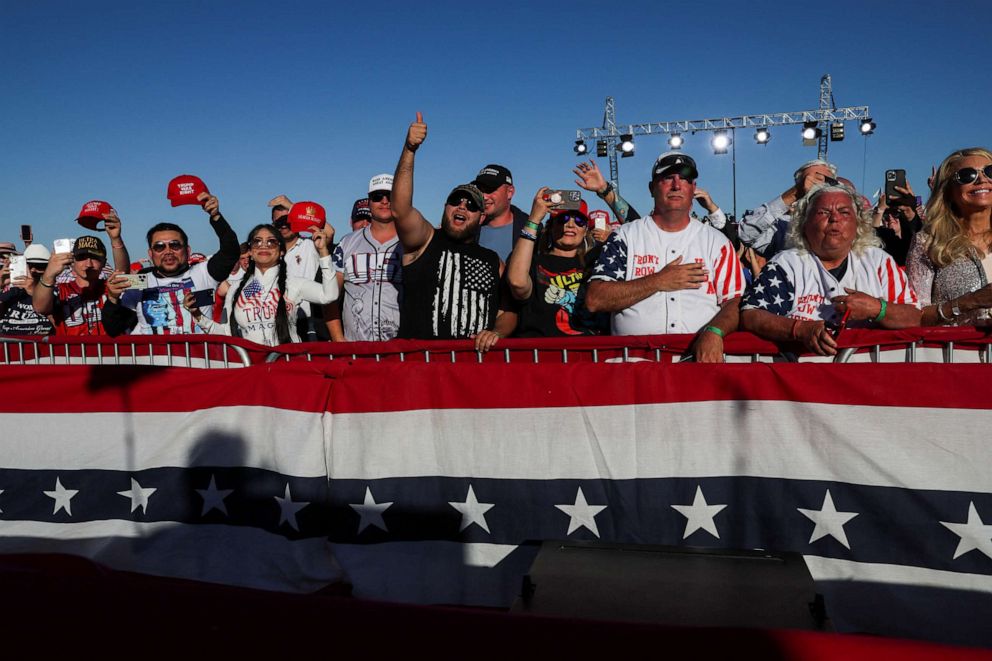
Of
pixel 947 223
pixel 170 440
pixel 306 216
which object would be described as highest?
pixel 306 216

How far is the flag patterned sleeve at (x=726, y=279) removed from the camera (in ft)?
14.4

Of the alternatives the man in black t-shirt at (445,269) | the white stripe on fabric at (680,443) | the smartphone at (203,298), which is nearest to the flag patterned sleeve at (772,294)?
the white stripe on fabric at (680,443)

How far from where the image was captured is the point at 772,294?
12.7 feet

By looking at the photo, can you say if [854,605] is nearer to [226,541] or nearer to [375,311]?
[226,541]

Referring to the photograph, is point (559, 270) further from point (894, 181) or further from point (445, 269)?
point (894, 181)

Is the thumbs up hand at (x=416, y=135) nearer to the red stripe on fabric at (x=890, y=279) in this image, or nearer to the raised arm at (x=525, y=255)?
the raised arm at (x=525, y=255)

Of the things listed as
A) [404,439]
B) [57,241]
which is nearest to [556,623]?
[404,439]

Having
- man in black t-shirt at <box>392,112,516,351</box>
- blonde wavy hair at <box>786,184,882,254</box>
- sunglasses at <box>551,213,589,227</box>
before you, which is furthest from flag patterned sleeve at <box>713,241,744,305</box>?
man in black t-shirt at <box>392,112,516,351</box>

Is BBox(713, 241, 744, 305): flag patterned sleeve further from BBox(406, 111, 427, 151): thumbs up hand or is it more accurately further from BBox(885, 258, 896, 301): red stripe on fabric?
BBox(406, 111, 427, 151): thumbs up hand

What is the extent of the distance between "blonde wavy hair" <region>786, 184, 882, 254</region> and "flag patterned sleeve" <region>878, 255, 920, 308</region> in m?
0.15

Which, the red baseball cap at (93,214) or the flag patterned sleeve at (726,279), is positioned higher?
the red baseball cap at (93,214)

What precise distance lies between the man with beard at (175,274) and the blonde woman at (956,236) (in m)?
5.85

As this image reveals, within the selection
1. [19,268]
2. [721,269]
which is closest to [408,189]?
[721,269]

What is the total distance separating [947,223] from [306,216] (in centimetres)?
560
